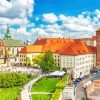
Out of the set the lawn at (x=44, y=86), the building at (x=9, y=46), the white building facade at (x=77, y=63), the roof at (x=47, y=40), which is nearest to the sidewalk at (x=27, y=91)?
the lawn at (x=44, y=86)

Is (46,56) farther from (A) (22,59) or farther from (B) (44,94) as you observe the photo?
(B) (44,94)

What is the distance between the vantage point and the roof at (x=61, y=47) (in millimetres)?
70481

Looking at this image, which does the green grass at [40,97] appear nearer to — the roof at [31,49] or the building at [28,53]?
the building at [28,53]

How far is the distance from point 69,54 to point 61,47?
9318 mm

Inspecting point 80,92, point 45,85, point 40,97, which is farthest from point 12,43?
point 40,97

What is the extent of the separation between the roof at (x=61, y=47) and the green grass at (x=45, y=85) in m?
18.7

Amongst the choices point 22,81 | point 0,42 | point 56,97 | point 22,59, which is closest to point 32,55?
point 22,59

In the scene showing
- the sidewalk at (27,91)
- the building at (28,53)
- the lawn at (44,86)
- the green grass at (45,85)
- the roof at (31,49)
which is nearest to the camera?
the sidewalk at (27,91)

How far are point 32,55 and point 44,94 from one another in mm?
39367

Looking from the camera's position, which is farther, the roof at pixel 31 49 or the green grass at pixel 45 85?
the roof at pixel 31 49

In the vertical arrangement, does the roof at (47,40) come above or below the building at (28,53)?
above

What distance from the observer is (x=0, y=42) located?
312ft

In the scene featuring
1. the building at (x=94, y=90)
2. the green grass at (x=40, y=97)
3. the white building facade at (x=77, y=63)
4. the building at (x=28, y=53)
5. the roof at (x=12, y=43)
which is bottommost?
the green grass at (x=40, y=97)

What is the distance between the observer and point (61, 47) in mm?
78062
